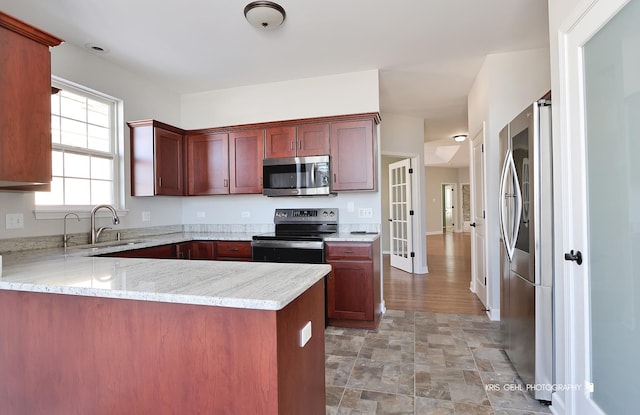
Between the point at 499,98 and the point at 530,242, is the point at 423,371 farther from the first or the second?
the point at 499,98

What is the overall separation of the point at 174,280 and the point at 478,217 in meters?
3.72

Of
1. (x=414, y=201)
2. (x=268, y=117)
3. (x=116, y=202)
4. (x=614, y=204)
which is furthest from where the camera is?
(x=414, y=201)

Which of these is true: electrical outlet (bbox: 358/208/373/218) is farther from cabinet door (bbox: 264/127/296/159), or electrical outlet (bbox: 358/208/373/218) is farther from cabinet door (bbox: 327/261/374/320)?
cabinet door (bbox: 264/127/296/159)

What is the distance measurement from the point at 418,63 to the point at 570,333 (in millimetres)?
2872

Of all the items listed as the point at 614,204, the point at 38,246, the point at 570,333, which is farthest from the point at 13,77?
the point at 570,333

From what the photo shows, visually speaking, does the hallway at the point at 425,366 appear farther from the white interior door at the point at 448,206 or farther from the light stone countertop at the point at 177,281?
the white interior door at the point at 448,206

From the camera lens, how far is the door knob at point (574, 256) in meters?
1.55

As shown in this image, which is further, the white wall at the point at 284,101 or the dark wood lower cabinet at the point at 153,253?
the white wall at the point at 284,101

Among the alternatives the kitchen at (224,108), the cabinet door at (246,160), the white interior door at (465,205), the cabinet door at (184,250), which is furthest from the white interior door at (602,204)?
the white interior door at (465,205)

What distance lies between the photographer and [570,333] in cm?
164

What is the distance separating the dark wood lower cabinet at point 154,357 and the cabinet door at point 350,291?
1.62 meters

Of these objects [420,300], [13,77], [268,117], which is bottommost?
[420,300]

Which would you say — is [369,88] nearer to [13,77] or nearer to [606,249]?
[606,249]

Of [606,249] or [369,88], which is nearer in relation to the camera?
[606,249]
